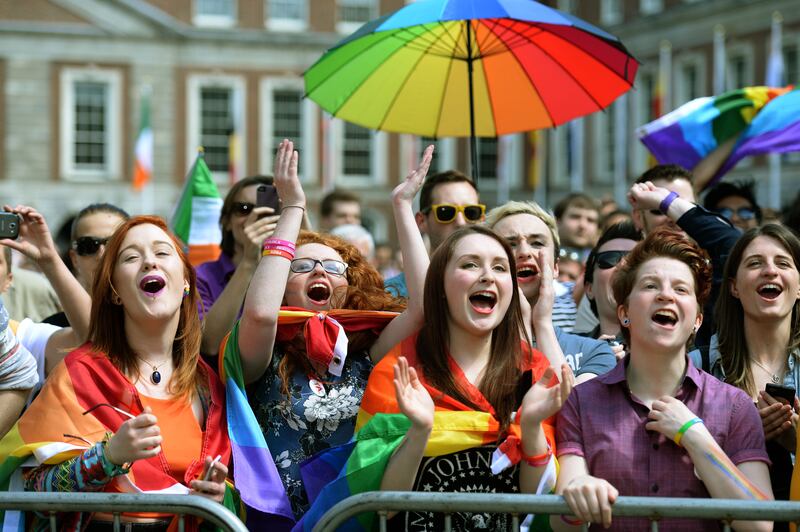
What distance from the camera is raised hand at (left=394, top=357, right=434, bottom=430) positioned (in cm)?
351

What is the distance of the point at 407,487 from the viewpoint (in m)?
3.61

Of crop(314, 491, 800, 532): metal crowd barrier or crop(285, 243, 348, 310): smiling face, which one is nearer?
crop(314, 491, 800, 532): metal crowd barrier

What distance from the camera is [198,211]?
7.28 metres

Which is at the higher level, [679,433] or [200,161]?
[200,161]

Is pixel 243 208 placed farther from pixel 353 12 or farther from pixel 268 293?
pixel 353 12

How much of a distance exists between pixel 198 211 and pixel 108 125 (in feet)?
93.8

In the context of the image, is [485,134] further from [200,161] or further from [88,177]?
[88,177]

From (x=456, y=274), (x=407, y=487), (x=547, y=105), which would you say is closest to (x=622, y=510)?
(x=407, y=487)

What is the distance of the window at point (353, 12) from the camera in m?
37.0

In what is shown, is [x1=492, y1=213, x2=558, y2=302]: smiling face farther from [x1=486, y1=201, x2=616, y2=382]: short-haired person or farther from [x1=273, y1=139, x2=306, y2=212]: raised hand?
[x1=273, y1=139, x2=306, y2=212]: raised hand

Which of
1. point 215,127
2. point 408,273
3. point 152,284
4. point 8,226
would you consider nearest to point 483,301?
point 408,273

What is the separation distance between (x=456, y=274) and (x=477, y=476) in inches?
26.7

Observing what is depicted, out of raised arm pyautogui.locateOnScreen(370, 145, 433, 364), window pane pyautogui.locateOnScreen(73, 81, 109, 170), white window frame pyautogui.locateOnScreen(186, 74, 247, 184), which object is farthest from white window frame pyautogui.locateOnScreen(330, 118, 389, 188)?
raised arm pyautogui.locateOnScreen(370, 145, 433, 364)

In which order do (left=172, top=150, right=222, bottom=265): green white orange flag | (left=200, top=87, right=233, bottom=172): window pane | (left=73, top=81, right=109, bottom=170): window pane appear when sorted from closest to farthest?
1. (left=172, top=150, right=222, bottom=265): green white orange flag
2. (left=73, top=81, right=109, bottom=170): window pane
3. (left=200, top=87, right=233, bottom=172): window pane
